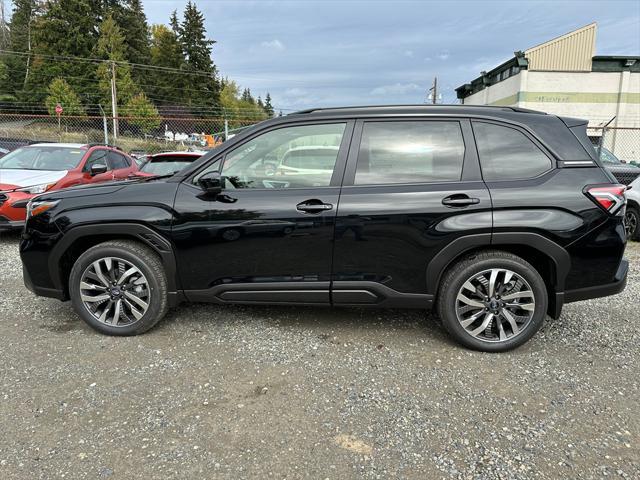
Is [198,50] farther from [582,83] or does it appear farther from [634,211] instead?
[634,211]

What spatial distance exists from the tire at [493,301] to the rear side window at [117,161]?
7756mm

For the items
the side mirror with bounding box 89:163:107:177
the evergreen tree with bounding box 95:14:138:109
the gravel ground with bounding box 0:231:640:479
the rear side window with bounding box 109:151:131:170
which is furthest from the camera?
the evergreen tree with bounding box 95:14:138:109

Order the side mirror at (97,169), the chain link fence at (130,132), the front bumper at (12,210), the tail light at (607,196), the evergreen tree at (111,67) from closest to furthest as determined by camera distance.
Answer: the tail light at (607,196)
the front bumper at (12,210)
the side mirror at (97,169)
the chain link fence at (130,132)
the evergreen tree at (111,67)

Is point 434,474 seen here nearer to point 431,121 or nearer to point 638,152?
point 431,121

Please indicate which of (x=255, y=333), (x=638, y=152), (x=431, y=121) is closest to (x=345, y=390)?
(x=255, y=333)

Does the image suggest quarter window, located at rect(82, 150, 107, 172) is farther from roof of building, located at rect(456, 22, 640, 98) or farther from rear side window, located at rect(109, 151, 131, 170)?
roof of building, located at rect(456, 22, 640, 98)

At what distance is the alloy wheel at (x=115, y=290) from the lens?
Result: 138 inches

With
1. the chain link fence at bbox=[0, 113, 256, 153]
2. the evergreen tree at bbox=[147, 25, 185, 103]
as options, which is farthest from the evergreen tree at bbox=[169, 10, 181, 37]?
the chain link fence at bbox=[0, 113, 256, 153]

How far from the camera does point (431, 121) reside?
3.38 m

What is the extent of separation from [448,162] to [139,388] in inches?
105

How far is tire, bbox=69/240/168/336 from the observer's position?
3.47 m

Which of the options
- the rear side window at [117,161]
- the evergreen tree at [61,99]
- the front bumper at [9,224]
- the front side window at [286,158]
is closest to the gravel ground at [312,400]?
the front side window at [286,158]

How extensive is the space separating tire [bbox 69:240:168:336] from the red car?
4.11 meters

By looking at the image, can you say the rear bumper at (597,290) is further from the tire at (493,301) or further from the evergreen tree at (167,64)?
the evergreen tree at (167,64)
